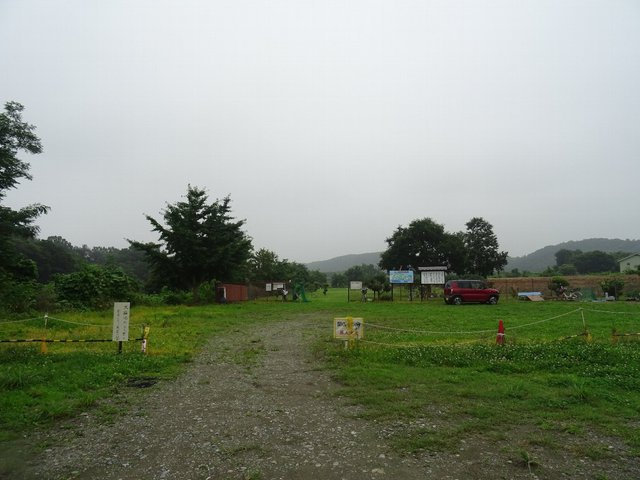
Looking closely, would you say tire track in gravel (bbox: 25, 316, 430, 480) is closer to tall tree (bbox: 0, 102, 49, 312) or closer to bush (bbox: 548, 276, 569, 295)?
tall tree (bbox: 0, 102, 49, 312)

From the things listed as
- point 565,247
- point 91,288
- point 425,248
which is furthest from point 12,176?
point 565,247

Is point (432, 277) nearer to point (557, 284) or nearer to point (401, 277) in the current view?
point (401, 277)

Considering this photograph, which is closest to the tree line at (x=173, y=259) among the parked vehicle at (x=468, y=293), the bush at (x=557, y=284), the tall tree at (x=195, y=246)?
the tall tree at (x=195, y=246)

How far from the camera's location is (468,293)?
28219 mm

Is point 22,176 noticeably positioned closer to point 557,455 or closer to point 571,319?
point 557,455

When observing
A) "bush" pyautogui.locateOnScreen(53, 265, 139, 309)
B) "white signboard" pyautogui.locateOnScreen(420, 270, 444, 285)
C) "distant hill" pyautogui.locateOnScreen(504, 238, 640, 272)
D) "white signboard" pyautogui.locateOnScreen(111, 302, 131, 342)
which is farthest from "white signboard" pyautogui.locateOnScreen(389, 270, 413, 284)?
"distant hill" pyautogui.locateOnScreen(504, 238, 640, 272)

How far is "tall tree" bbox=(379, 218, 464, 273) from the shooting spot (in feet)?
148

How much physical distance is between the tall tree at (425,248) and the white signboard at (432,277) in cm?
1331

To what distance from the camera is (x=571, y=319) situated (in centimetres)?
1697

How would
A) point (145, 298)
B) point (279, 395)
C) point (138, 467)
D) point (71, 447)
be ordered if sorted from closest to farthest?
point (138, 467) → point (71, 447) → point (279, 395) → point (145, 298)

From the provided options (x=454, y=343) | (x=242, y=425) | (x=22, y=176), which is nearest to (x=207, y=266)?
(x=22, y=176)

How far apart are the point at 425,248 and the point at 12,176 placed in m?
39.0

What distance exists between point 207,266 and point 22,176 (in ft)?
41.1

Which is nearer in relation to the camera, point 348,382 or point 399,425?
point 399,425
